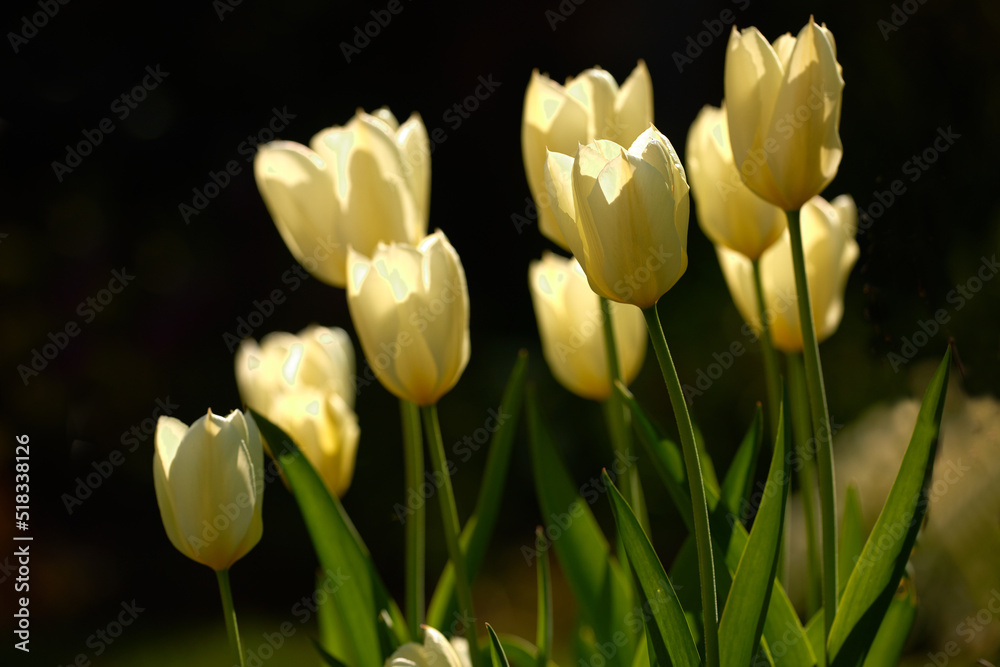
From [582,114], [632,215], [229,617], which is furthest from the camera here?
[582,114]

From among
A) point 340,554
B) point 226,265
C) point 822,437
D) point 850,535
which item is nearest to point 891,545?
point 822,437

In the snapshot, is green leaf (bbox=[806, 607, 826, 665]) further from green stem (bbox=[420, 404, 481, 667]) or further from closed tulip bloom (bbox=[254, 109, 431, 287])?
closed tulip bloom (bbox=[254, 109, 431, 287])

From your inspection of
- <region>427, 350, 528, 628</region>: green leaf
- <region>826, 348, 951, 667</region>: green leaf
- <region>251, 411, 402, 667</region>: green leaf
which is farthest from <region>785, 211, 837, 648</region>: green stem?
<region>251, 411, 402, 667</region>: green leaf

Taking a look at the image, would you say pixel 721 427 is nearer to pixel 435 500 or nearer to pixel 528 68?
pixel 435 500

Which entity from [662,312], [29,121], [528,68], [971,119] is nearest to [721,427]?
[662,312]

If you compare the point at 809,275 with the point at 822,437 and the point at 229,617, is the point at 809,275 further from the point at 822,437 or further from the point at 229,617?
the point at 229,617

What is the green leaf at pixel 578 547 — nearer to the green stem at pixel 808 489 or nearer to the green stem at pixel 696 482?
the green stem at pixel 808 489
